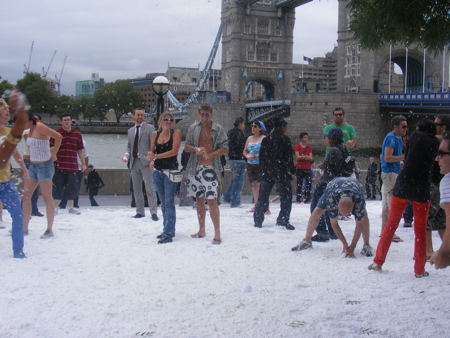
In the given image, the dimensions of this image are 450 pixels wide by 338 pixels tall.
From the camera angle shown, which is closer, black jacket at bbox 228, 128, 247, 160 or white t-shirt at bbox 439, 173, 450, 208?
white t-shirt at bbox 439, 173, 450, 208

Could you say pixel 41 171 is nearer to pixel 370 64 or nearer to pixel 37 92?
pixel 370 64

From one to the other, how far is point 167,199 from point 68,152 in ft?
6.79

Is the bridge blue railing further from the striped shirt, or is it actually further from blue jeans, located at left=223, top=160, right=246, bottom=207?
the striped shirt

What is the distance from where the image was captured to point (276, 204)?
9539 millimetres

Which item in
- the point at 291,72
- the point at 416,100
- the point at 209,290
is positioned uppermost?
the point at 291,72

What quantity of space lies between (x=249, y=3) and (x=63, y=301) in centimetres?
6970

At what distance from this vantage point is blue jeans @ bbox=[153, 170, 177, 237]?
592 centimetres

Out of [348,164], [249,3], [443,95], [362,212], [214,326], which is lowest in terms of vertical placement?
A: [214,326]

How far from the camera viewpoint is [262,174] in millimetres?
6785

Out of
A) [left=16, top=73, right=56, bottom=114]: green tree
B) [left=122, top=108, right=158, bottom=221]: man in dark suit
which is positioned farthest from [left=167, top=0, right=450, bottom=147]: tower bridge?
[left=16, top=73, right=56, bottom=114]: green tree

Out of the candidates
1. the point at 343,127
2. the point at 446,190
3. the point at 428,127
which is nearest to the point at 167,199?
the point at 343,127

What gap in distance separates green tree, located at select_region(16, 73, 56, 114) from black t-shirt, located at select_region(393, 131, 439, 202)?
73.4m

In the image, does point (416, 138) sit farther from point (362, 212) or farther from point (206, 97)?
point (206, 97)

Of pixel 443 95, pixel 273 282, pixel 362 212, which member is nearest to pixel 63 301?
pixel 273 282
